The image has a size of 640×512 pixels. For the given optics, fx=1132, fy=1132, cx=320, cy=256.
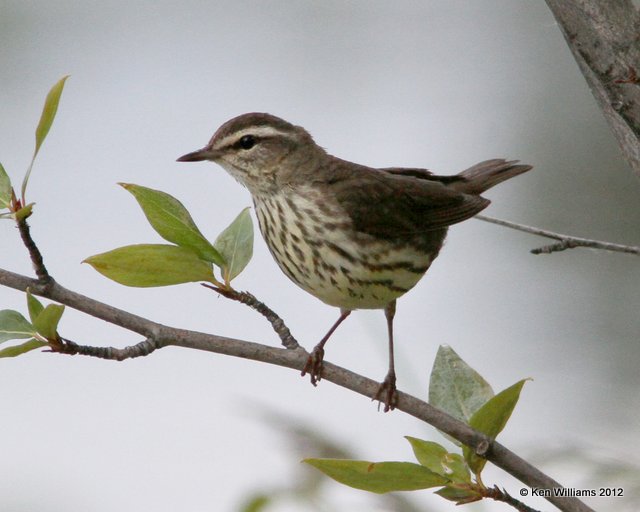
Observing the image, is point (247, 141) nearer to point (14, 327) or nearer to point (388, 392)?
point (388, 392)

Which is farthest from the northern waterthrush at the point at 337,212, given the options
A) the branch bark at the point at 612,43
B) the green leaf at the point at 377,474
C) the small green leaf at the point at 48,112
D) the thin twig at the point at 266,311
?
the branch bark at the point at 612,43

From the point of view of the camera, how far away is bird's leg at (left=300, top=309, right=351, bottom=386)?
2.95 meters

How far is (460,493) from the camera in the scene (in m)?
2.63

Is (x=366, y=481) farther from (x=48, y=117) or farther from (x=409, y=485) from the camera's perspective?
(x=48, y=117)

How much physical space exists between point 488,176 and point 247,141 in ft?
3.43

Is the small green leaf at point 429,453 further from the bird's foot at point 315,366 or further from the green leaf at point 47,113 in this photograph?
the green leaf at point 47,113

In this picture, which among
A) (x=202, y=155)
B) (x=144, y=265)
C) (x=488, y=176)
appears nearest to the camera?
(x=144, y=265)

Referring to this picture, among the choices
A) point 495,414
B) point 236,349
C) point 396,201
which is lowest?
point 495,414

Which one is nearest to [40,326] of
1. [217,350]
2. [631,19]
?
[217,350]

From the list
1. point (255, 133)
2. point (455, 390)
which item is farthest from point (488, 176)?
point (455, 390)

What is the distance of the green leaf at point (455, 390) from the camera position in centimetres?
273

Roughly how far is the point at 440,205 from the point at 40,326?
2129 mm

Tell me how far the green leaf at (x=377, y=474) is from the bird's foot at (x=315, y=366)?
34 centimetres

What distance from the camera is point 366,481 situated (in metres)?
2.47
